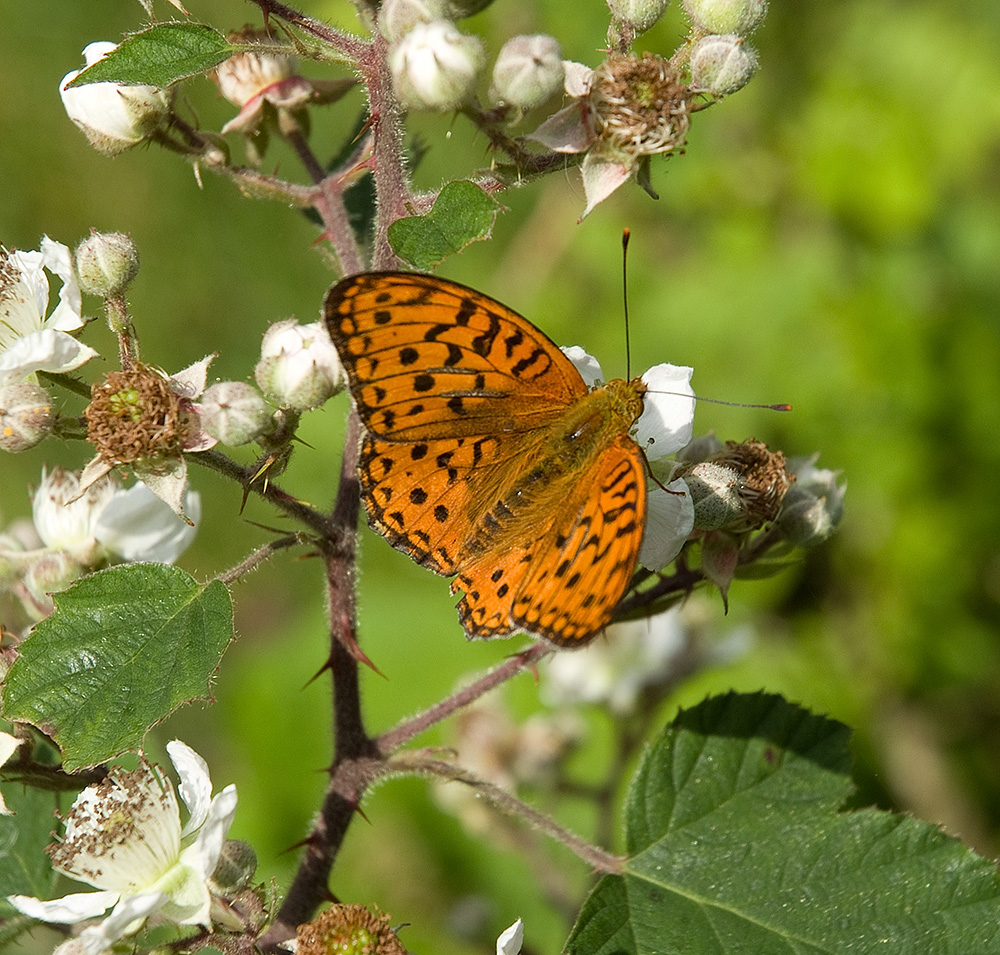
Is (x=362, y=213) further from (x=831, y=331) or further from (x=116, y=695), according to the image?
(x=831, y=331)

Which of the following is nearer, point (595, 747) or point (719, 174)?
point (595, 747)

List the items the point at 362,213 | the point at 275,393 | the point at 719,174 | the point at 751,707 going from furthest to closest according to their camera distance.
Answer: the point at 719,174 < the point at 362,213 < the point at 751,707 < the point at 275,393

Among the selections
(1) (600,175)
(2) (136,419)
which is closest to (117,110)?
(2) (136,419)

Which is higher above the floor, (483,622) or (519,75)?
(519,75)

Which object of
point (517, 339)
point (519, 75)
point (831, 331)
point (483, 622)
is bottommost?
point (831, 331)

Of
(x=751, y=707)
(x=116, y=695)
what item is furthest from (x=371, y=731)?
(x=116, y=695)

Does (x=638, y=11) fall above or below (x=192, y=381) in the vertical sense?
above

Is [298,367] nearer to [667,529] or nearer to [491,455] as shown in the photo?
[491,455]

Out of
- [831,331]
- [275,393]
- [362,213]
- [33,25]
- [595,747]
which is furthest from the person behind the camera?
[33,25]
